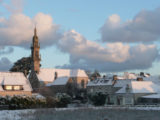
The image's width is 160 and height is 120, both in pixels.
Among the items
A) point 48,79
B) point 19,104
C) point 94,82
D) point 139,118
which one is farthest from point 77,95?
point 139,118

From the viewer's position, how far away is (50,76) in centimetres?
9512

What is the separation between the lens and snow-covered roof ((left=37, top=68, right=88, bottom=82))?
93250 mm

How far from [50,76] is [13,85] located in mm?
36699

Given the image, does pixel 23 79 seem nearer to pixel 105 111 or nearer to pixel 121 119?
pixel 105 111

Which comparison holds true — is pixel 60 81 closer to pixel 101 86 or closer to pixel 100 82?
pixel 100 82

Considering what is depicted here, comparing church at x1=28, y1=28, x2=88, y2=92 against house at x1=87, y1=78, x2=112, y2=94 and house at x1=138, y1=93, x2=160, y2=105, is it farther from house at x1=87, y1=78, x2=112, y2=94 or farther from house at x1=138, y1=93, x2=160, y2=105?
house at x1=138, y1=93, x2=160, y2=105

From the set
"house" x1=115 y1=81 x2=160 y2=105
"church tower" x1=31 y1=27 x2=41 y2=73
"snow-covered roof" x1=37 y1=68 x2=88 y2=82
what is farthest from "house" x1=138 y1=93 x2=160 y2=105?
"church tower" x1=31 y1=27 x2=41 y2=73

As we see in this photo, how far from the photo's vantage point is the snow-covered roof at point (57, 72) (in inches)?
3671

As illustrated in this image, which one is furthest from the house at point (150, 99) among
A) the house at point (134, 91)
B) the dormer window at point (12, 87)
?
the dormer window at point (12, 87)

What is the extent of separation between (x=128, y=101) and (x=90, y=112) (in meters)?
19.7

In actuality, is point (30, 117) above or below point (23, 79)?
below

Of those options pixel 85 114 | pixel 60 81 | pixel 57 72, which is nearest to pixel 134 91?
pixel 85 114

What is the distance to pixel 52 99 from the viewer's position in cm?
5134

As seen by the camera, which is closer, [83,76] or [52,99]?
[52,99]
